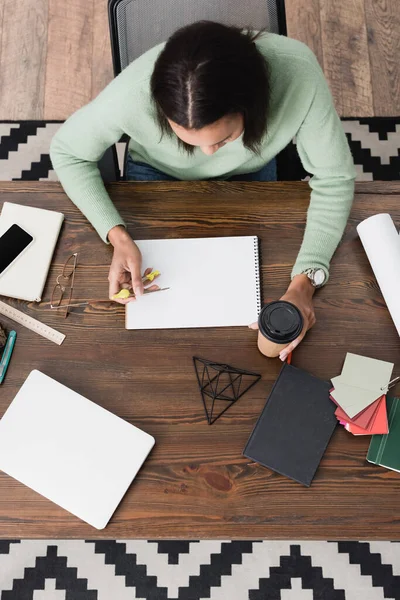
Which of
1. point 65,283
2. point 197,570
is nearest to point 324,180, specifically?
point 65,283

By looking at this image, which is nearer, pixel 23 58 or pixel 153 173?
pixel 153 173

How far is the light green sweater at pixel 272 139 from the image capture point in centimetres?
118

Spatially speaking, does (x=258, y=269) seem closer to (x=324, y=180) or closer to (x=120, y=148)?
(x=324, y=180)

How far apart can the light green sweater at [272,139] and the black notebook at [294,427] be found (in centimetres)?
24

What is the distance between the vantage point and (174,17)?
4.31 feet

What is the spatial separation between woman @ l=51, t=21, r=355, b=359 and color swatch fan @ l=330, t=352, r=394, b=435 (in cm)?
12

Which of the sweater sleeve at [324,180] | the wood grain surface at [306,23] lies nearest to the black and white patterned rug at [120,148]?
the wood grain surface at [306,23]

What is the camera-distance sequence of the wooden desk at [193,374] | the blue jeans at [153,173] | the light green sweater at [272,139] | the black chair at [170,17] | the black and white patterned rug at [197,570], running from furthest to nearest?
the black and white patterned rug at [197,570], the blue jeans at [153,173], the black chair at [170,17], the light green sweater at [272,139], the wooden desk at [193,374]

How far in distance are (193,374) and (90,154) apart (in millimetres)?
535

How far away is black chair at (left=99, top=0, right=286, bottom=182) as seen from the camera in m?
1.29

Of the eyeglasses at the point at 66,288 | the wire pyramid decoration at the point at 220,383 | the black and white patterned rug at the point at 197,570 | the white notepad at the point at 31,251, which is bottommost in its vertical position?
the black and white patterned rug at the point at 197,570

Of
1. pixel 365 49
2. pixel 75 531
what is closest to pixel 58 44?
pixel 365 49

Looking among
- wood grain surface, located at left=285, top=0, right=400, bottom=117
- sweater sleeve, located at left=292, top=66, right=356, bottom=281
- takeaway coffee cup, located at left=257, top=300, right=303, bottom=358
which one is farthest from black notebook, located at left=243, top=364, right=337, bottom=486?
wood grain surface, located at left=285, top=0, right=400, bottom=117

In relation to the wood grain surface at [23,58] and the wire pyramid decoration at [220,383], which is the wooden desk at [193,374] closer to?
the wire pyramid decoration at [220,383]
